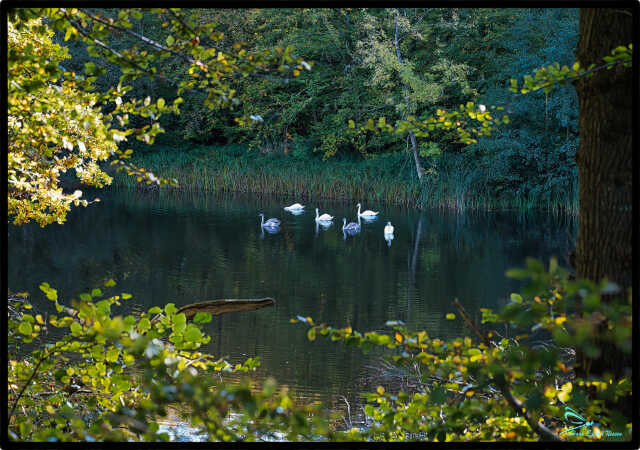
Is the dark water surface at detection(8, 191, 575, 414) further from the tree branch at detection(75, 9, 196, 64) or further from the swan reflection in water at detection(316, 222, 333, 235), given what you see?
the tree branch at detection(75, 9, 196, 64)

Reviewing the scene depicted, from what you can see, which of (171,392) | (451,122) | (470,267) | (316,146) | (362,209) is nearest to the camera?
(171,392)

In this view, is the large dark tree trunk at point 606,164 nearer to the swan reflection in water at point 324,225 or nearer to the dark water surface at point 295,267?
the dark water surface at point 295,267

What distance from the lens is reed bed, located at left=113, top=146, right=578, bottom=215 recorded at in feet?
63.7

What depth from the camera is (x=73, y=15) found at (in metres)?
2.36

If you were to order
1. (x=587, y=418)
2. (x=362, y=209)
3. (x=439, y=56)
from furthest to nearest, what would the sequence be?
(x=439, y=56) → (x=362, y=209) → (x=587, y=418)

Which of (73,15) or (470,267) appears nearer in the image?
(73,15)

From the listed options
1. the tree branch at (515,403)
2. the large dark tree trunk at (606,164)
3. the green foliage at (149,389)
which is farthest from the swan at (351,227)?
the tree branch at (515,403)

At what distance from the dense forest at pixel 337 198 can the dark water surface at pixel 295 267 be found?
12 centimetres

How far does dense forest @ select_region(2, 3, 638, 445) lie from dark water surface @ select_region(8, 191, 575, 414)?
12 cm

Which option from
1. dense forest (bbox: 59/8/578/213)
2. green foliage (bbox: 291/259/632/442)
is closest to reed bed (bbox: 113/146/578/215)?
dense forest (bbox: 59/8/578/213)

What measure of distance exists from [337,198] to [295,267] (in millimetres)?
9759

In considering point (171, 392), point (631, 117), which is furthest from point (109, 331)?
point (631, 117)

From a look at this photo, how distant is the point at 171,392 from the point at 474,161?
20271 mm

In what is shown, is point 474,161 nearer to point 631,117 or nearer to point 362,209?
point 362,209
